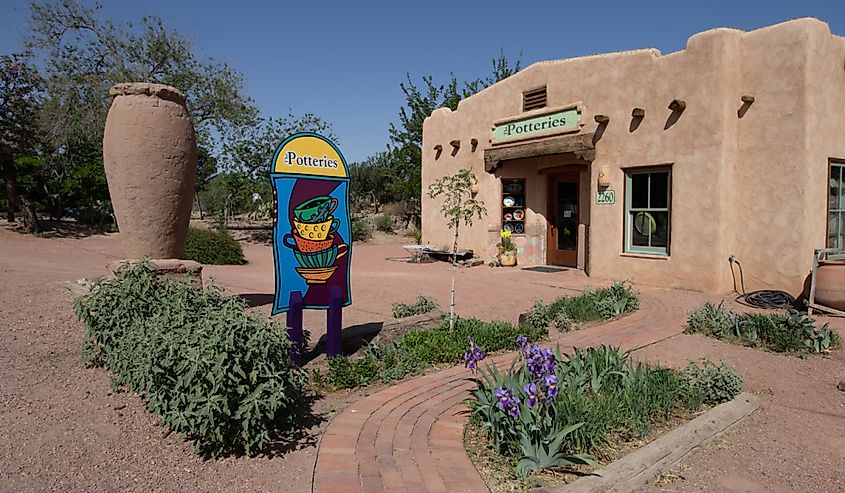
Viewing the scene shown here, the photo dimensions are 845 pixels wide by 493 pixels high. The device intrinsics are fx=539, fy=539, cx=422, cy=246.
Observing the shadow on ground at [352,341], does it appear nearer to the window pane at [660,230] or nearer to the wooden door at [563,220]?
the window pane at [660,230]

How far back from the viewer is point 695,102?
364 inches

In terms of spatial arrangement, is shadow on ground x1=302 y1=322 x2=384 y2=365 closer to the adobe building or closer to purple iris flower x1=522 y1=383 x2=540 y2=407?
purple iris flower x1=522 y1=383 x2=540 y2=407

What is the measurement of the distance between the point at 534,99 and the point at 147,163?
8.93 meters

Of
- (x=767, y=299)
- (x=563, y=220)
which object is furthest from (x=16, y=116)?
(x=767, y=299)

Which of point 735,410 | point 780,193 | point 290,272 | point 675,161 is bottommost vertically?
point 735,410

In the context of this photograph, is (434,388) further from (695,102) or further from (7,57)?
(7,57)

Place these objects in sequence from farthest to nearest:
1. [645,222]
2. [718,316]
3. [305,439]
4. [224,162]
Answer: [224,162], [645,222], [718,316], [305,439]

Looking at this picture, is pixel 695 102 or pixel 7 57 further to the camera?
pixel 7 57

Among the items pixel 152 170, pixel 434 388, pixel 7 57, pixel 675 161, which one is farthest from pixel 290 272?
pixel 7 57

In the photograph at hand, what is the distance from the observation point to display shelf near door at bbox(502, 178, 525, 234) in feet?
44.0

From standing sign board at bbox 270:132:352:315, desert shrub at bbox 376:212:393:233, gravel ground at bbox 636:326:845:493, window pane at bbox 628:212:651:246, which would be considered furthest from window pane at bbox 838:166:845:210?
desert shrub at bbox 376:212:393:233

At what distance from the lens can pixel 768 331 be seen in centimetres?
584

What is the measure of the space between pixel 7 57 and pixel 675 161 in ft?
72.9

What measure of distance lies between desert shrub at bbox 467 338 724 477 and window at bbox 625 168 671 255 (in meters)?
6.60
